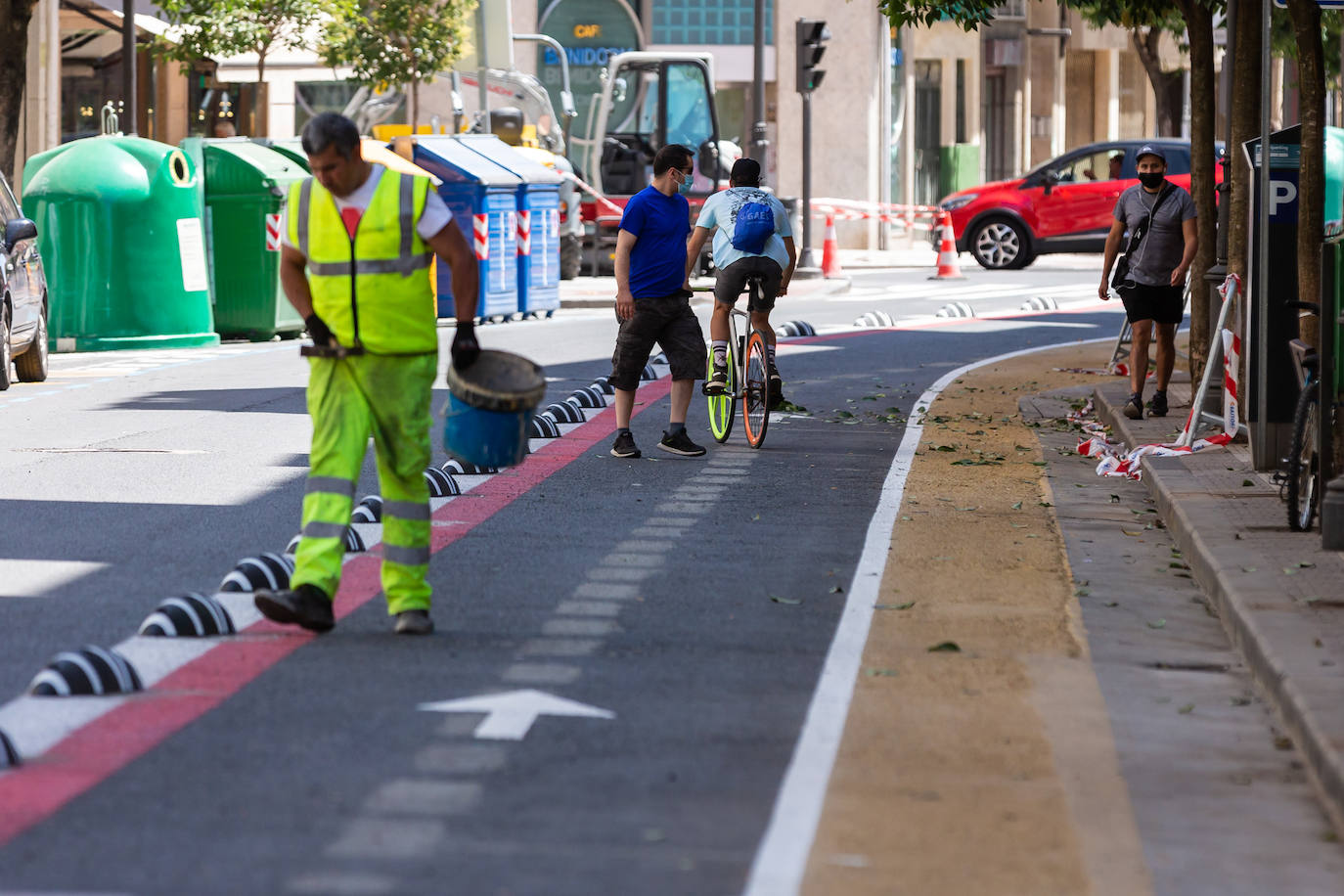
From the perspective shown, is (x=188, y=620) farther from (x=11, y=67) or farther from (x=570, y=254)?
(x=570, y=254)

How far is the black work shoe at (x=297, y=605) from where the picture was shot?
7.16 m

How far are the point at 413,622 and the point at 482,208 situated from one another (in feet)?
56.2

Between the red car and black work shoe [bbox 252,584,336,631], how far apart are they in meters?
27.0

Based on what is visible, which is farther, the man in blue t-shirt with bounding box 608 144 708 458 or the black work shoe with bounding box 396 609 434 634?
the man in blue t-shirt with bounding box 608 144 708 458

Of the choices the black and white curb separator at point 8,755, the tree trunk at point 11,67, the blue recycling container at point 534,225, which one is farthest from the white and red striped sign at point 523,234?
the black and white curb separator at point 8,755

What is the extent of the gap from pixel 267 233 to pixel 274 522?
12.4 metres

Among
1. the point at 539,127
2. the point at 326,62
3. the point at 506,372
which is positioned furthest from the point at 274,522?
the point at 326,62

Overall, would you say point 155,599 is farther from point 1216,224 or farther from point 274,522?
point 1216,224

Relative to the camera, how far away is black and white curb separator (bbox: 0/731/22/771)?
5625 millimetres

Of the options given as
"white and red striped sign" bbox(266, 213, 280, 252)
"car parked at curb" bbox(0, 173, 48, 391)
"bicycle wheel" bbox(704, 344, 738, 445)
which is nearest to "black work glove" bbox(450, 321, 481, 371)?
"bicycle wheel" bbox(704, 344, 738, 445)

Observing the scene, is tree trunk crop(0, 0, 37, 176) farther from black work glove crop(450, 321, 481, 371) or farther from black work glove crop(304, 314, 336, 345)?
black work glove crop(450, 321, 481, 371)

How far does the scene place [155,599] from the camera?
8078 mm

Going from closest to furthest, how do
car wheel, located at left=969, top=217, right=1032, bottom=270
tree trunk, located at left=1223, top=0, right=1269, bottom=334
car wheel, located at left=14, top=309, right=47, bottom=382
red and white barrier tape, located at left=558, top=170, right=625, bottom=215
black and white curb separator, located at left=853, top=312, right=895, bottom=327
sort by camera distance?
tree trunk, located at left=1223, top=0, right=1269, bottom=334 < car wheel, located at left=14, top=309, right=47, bottom=382 < black and white curb separator, located at left=853, top=312, right=895, bottom=327 < red and white barrier tape, located at left=558, top=170, right=625, bottom=215 < car wheel, located at left=969, top=217, right=1032, bottom=270

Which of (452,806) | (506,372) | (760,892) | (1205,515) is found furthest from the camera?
(1205,515)
